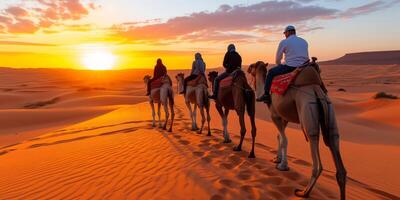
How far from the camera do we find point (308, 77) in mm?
6672

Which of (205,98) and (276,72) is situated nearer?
(276,72)

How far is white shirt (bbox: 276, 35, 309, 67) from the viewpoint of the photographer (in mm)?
7363

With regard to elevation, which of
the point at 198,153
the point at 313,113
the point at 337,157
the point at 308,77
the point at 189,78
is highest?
the point at 308,77

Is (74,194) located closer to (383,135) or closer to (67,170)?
(67,170)

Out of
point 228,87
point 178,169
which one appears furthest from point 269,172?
point 228,87

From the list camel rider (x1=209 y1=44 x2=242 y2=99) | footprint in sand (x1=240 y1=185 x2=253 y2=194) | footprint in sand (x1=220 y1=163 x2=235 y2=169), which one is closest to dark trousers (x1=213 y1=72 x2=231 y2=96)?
camel rider (x1=209 y1=44 x2=242 y2=99)

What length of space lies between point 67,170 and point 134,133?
17.6 ft

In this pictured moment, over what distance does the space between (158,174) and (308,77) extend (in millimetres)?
4120

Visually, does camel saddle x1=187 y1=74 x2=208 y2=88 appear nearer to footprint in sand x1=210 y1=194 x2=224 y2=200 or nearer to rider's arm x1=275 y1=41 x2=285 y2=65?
rider's arm x1=275 y1=41 x2=285 y2=65

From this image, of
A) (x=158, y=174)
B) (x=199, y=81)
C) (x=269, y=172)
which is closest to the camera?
(x=269, y=172)

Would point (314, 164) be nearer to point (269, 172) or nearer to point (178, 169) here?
point (269, 172)

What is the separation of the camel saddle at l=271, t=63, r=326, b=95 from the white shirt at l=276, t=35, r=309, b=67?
0.42m

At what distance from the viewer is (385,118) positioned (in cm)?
2425

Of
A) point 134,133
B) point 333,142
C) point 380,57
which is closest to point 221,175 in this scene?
point 333,142
